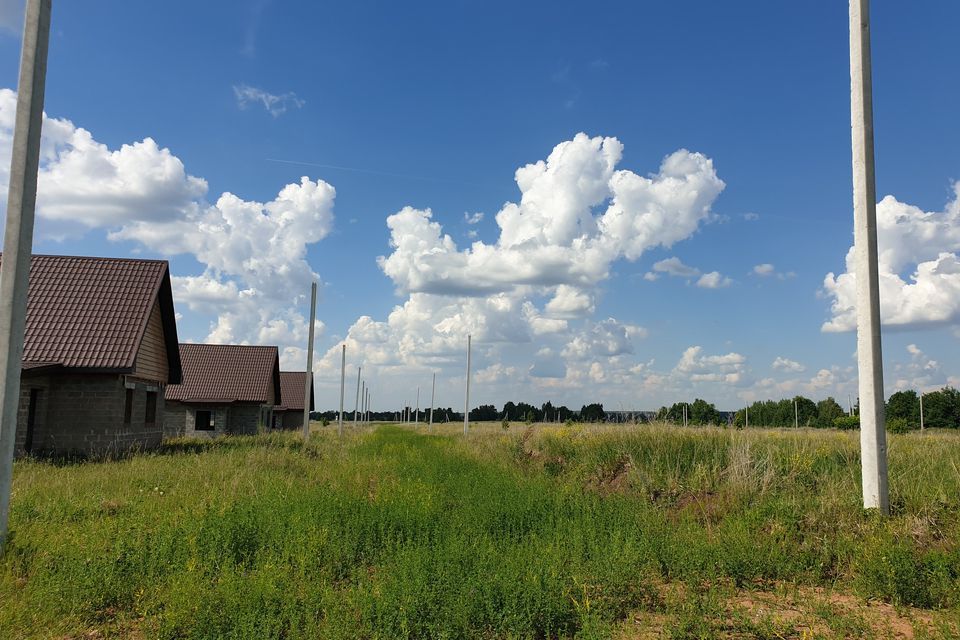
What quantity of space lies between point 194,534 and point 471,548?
3621mm

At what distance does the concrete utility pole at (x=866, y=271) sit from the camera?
7.61 meters

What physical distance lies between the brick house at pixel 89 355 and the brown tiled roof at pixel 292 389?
28.6 metres

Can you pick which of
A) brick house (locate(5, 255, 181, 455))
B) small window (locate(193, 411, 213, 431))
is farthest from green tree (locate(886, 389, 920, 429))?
brick house (locate(5, 255, 181, 455))

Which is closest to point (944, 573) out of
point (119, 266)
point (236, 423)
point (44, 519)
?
point (44, 519)

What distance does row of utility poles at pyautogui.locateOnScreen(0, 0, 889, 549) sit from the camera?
7.59m

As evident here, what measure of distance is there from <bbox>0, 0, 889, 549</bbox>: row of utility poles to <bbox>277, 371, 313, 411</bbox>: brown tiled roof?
43382 mm

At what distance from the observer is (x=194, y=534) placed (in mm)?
7773

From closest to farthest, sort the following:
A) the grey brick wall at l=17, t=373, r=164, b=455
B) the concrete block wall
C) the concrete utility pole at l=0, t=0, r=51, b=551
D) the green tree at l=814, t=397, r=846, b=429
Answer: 1. the concrete utility pole at l=0, t=0, r=51, b=551
2. the grey brick wall at l=17, t=373, r=164, b=455
3. the concrete block wall
4. the green tree at l=814, t=397, r=846, b=429

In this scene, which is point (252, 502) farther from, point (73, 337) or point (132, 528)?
point (73, 337)

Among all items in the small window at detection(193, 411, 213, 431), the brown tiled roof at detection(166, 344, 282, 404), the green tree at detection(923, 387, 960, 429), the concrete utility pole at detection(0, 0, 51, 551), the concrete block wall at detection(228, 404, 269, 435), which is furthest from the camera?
the green tree at detection(923, 387, 960, 429)

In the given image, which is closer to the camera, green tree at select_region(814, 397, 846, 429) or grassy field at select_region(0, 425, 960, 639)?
grassy field at select_region(0, 425, 960, 639)

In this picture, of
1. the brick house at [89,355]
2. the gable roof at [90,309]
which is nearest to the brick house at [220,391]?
the brick house at [89,355]

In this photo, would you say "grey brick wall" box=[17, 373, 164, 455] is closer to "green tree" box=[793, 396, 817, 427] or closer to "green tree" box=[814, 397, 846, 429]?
"green tree" box=[814, 397, 846, 429]

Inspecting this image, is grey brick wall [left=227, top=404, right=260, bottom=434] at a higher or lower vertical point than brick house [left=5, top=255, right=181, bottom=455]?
lower
